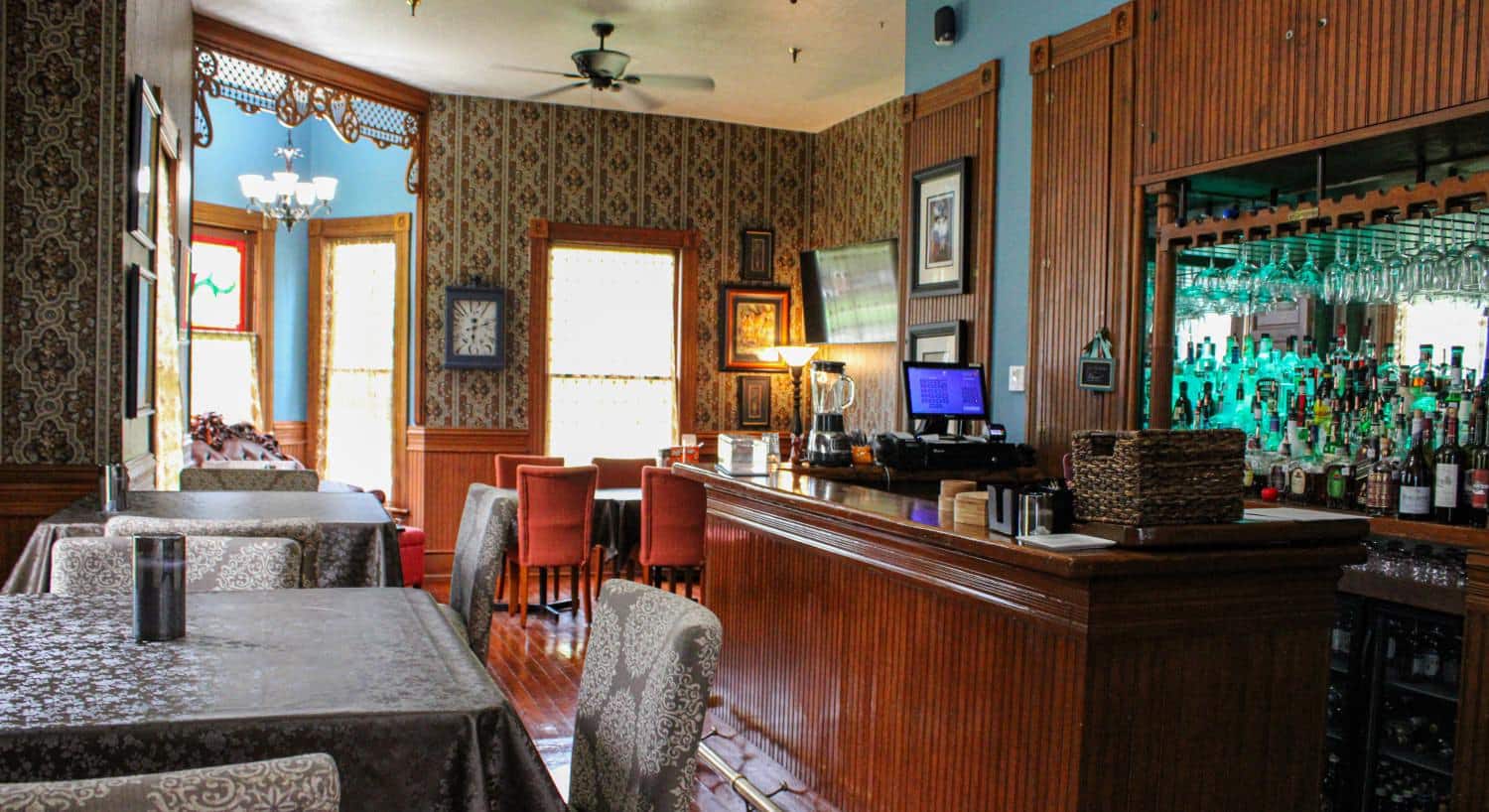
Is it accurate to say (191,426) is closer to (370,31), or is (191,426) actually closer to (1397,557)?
(370,31)

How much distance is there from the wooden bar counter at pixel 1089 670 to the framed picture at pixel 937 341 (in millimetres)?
2289

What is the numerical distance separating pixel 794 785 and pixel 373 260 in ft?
22.4

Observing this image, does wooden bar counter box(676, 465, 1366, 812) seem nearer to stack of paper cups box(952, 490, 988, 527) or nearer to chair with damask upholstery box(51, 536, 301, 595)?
stack of paper cups box(952, 490, 988, 527)

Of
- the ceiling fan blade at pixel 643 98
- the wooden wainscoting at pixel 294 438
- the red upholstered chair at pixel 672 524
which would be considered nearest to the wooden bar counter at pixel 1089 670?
the red upholstered chair at pixel 672 524

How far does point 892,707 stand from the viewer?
2.89m

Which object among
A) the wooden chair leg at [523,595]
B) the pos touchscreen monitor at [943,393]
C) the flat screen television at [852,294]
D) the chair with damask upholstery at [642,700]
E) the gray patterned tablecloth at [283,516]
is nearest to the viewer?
the chair with damask upholstery at [642,700]

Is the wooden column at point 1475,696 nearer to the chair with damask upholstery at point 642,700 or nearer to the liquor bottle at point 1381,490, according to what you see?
the liquor bottle at point 1381,490

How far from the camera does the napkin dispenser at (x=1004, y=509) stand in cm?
240

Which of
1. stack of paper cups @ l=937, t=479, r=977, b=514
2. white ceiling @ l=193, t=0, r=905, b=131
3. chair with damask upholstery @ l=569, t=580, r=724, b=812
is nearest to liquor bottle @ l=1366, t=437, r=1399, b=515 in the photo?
stack of paper cups @ l=937, t=479, r=977, b=514

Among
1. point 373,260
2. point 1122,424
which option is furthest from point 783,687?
point 373,260

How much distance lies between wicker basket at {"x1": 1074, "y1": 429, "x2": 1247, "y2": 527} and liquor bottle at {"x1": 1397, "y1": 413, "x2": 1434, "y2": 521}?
3.43ft

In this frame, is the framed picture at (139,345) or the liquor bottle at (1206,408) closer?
the liquor bottle at (1206,408)

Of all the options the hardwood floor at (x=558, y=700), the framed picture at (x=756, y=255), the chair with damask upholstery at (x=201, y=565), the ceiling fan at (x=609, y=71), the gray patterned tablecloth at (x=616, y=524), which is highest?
the ceiling fan at (x=609, y=71)

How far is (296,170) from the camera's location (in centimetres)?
948
